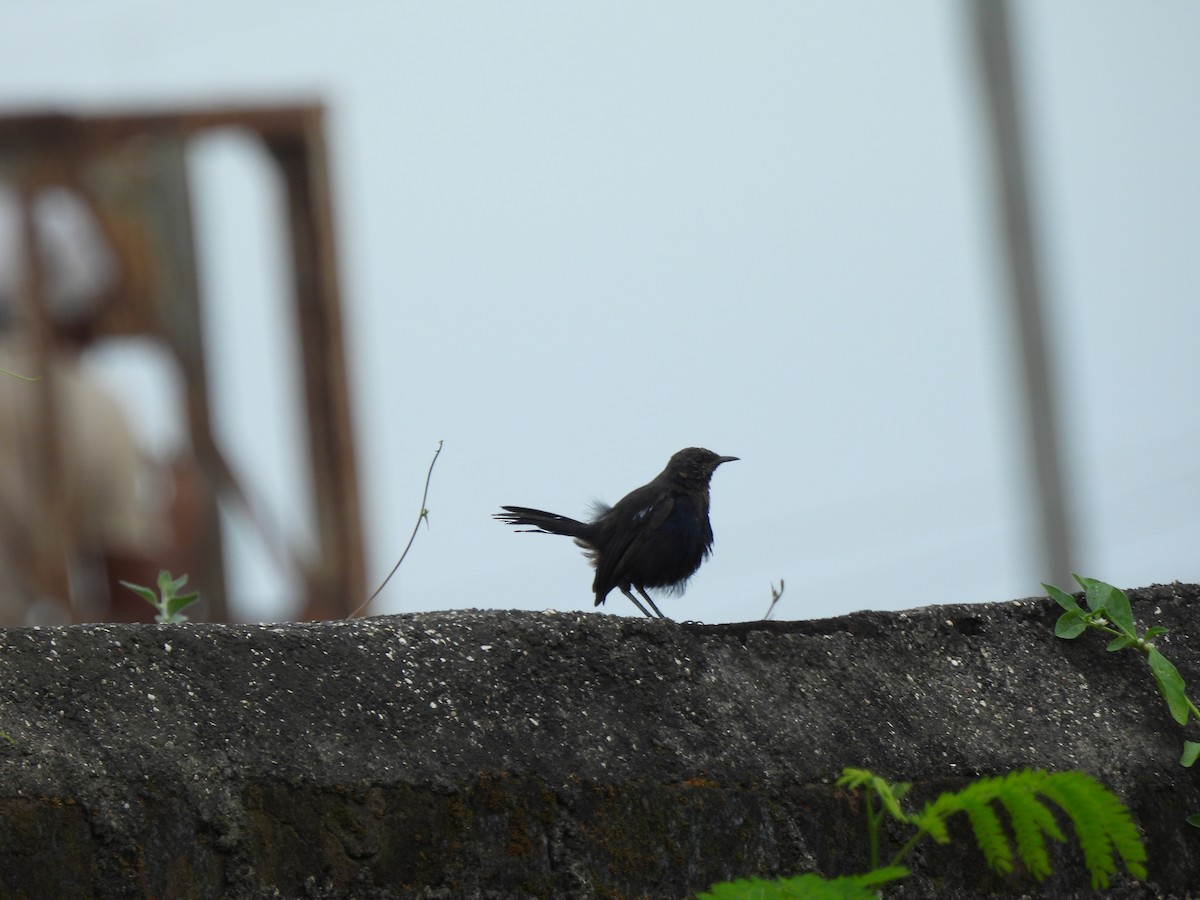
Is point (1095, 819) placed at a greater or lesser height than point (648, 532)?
lesser

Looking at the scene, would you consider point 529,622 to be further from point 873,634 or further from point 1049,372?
point 1049,372

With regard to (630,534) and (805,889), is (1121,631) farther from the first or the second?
(630,534)

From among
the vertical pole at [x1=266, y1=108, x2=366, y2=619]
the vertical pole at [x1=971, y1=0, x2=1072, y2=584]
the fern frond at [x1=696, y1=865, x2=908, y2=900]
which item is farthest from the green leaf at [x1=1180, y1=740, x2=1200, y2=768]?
the vertical pole at [x1=971, y1=0, x2=1072, y2=584]

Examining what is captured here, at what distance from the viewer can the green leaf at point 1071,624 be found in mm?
2895

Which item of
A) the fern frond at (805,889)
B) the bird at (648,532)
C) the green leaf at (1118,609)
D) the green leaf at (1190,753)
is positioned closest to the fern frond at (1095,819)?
the fern frond at (805,889)

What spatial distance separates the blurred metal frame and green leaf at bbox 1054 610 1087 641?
5.56 meters

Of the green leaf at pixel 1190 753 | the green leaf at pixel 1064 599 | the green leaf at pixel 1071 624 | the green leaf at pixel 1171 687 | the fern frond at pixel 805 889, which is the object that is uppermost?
the green leaf at pixel 1064 599

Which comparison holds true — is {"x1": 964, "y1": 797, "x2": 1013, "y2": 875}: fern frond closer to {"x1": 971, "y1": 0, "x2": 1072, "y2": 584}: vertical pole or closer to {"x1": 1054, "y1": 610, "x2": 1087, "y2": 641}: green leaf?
{"x1": 1054, "y1": 610, "x2": 1087, "y2": 641}: green leaf

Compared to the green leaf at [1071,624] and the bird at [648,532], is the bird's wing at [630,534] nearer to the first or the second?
the bird at [648,532]

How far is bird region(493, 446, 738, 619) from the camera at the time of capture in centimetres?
463

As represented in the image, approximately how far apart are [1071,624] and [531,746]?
103 cm

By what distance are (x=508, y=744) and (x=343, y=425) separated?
592 centimetres

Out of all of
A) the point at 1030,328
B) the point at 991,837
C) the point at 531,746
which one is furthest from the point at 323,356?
the point at 991,837

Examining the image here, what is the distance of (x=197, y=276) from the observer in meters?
8.41
